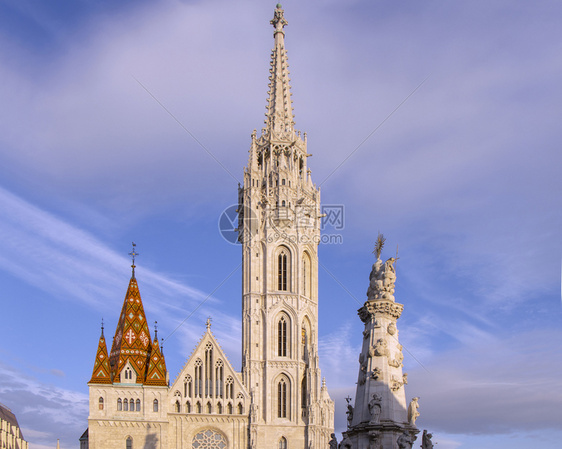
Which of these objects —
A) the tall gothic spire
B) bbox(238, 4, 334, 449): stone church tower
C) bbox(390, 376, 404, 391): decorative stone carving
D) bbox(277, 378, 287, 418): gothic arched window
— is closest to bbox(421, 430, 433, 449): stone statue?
bbox(390, 376, 404, 391): decorative stone carving

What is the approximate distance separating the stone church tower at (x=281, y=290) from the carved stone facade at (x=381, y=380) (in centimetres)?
2801

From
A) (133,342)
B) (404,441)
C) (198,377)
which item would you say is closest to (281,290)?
(198,377)

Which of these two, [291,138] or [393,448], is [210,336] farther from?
[393,448]

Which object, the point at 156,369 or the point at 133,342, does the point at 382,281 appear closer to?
the point at 156,369

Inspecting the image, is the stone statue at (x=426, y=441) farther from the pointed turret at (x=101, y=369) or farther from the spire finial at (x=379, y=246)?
the pointed turret at (x=101, y=369)

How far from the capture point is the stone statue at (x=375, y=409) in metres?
28.4

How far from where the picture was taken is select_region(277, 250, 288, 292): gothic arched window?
201 feet

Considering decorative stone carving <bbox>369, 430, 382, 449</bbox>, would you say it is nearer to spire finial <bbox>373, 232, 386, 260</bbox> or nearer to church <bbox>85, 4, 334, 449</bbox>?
spire finial <bbox>373, 232, 386, 260</bbox>

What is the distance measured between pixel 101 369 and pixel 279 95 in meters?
26.9

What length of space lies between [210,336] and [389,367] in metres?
30.8

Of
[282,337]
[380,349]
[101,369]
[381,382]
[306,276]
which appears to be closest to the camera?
[381,382]

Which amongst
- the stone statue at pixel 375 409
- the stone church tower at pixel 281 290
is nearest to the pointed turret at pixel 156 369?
the stone church tower at pixel 281 290

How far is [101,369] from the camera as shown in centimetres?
5588

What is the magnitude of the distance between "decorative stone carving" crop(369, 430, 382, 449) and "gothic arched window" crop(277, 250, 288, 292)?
32.8 meters
